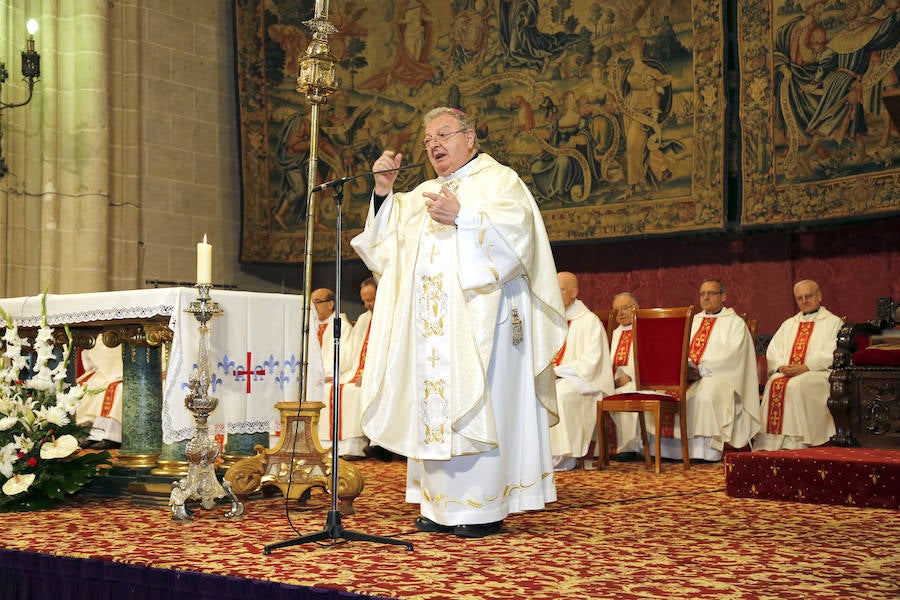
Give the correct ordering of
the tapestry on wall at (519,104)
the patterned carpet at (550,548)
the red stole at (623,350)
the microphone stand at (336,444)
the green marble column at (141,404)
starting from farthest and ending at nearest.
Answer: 1. the tapestry on wall at (519,104)
2. the red stole at (623,350)
3. the green marble column at (141,404)
4. the microphone stand at (336,444)
5. the patterned carpet at (550,548)

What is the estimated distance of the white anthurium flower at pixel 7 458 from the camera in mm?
5156

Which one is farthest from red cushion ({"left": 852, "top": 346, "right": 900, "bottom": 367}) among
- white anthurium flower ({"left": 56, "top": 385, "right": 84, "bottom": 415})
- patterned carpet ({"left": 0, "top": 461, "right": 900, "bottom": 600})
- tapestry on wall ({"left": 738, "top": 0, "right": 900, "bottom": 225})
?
white anthurium flower ({"left": 56, "top": 385, "right": 84, "bottom": 415})

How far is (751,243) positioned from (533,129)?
241cm

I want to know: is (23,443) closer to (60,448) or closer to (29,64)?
(60,448)

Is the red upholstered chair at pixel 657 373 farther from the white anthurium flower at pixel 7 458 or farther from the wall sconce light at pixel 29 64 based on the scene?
the wall sconce light at pixel 29 64

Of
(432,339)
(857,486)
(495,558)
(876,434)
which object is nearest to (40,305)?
(432,339)

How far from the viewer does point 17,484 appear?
5180mm

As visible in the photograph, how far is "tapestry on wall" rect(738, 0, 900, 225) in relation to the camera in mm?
8633

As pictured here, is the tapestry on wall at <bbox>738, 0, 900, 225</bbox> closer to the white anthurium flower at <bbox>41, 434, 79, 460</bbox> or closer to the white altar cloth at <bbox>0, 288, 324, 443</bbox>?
the white altar cloth at <bbox>0, 288, 324, 443</bbox>

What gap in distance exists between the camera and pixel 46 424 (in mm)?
5324

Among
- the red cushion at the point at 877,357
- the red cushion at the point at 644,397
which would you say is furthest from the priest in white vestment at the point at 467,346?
the red cushion at the point at 644,397

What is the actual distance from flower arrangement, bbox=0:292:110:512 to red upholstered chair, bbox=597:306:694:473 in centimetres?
387

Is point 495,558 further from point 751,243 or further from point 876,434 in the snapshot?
point 751,243

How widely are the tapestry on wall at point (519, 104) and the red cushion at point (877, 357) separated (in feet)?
10.4
